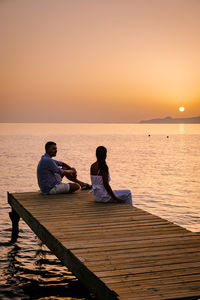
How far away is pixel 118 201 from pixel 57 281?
2650 mm

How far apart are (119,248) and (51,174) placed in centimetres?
528

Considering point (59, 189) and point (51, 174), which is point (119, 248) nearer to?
point (51, 174)

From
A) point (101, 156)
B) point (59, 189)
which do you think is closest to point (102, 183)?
point (101, 156)

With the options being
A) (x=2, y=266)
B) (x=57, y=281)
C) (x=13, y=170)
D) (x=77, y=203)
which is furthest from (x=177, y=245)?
(x=13, y=170)

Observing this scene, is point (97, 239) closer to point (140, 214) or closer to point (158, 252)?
point (158, 252)

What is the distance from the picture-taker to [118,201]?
34.0 feet

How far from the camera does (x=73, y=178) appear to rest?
482 inches

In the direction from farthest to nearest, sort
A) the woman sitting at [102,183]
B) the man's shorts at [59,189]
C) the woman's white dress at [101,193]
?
the man's shorts at [59,189]
the woman's white dress at [101,193]
the woman sitting at [102,183]

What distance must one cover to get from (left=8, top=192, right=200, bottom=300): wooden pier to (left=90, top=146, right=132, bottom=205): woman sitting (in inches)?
11.9

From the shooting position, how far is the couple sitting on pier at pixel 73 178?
9992 mm

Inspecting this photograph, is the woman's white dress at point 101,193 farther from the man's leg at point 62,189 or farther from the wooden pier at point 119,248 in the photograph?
the man's leg at point 62,189

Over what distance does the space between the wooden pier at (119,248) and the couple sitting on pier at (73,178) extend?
368 millimetres

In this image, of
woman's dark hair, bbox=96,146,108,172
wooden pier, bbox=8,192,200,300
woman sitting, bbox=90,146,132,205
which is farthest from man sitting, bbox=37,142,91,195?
woman's dark hair, bbox=96,146,108,172

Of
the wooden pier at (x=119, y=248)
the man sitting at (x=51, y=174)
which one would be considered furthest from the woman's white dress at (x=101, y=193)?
the man sitting at (x=51, y=174)
